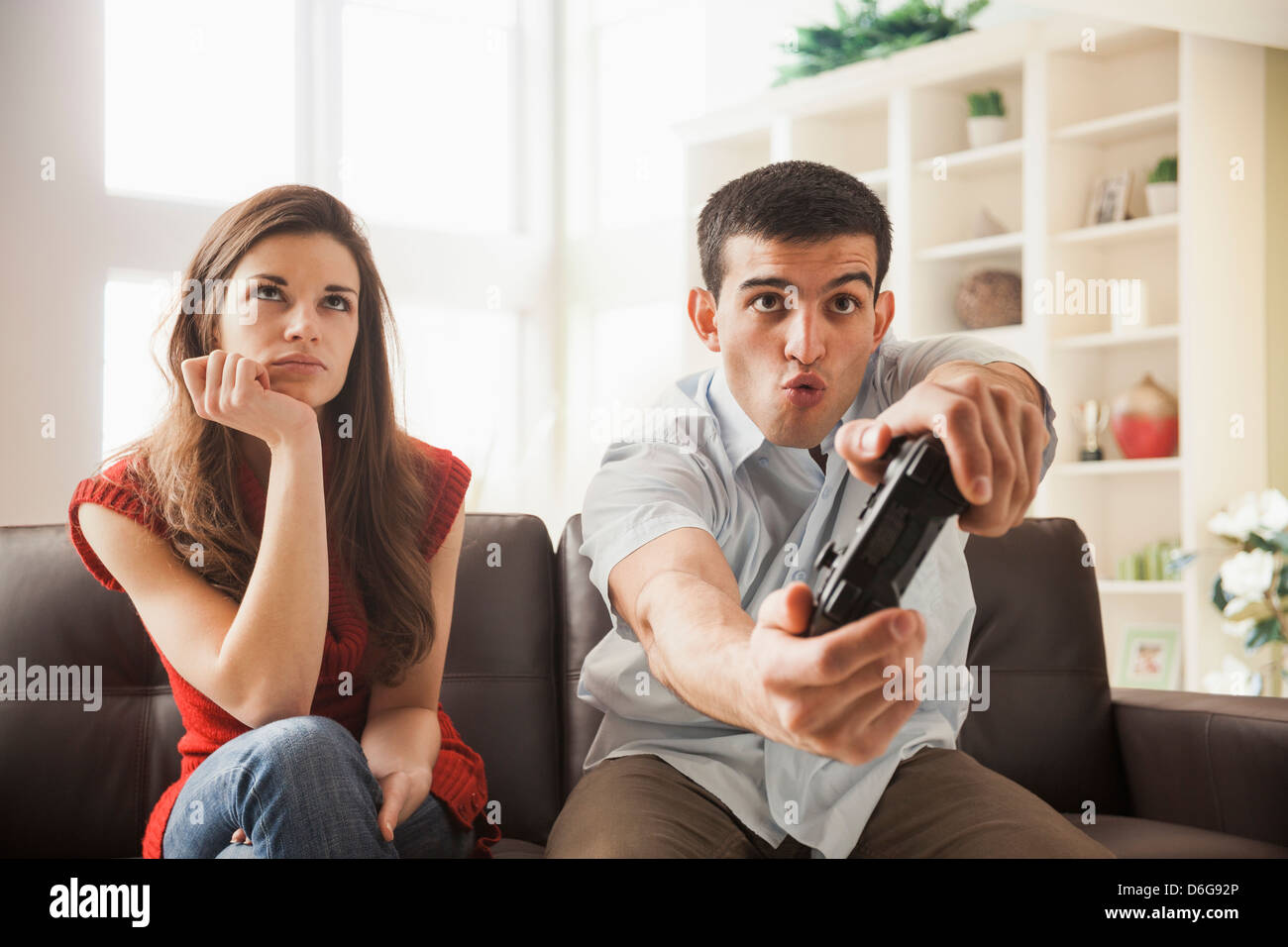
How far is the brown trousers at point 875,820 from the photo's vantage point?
3.64 feet

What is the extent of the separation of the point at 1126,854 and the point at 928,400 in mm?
868

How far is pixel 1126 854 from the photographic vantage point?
132 cm

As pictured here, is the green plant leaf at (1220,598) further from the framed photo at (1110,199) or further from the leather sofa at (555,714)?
the leather sofa at (555,714)

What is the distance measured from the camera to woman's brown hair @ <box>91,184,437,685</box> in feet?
4.00

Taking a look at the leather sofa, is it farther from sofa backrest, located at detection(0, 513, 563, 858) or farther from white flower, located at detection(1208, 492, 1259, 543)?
white flower, located at detection(1208, 492, 1259, 543)

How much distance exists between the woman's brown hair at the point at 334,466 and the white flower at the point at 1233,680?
2177 mm

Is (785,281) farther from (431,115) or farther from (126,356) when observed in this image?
(431,115)

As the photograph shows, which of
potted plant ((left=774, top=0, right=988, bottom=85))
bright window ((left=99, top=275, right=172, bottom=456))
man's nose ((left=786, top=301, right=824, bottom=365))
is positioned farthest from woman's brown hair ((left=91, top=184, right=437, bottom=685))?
potted plant ((left=774, top=0, right=988, bottom=85))

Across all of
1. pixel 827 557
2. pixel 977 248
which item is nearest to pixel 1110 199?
pixel 977 248

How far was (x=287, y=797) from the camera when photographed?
0.98m

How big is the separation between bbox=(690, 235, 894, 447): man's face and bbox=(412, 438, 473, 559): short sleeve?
35 cm

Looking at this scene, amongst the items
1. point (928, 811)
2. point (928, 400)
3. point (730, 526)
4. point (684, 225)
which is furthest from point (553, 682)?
point (684, 225)

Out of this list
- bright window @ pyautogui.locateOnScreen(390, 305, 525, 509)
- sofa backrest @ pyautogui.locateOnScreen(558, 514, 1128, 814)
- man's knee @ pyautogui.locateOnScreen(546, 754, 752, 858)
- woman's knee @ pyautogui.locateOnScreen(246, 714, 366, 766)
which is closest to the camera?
woman's knee @ pyautogui.locateOnScreen(246, 714, 366, 766)

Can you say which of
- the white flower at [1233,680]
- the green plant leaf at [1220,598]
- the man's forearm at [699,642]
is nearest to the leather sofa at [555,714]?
the man's forearm at [699,642]
